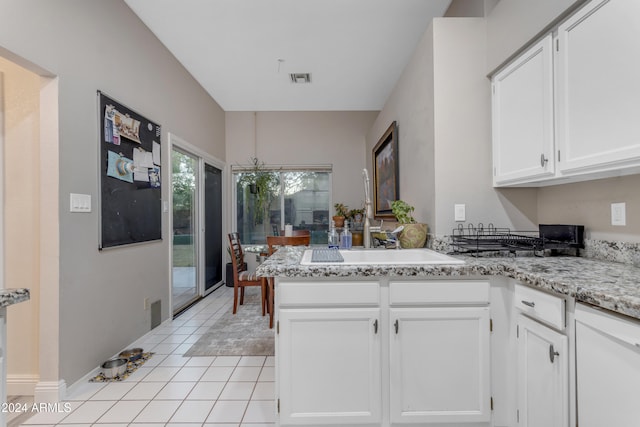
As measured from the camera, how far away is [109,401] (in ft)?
6.03

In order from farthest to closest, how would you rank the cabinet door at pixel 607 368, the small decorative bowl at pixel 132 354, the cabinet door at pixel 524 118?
the small decorative bowl at pixel 132 354 < the cabinet door at pixel 524 118 < the cabinet door at pixel 607 368

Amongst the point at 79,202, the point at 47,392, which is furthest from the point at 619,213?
the point at 47,392

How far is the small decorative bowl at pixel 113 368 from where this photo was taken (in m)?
2.06

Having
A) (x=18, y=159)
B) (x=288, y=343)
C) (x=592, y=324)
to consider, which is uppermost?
(x=18, y=159)

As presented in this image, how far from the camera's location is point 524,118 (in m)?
1.67

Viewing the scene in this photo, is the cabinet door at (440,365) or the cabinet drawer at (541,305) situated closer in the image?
the cabinet drawer at (541,305)

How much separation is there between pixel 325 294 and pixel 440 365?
64cm

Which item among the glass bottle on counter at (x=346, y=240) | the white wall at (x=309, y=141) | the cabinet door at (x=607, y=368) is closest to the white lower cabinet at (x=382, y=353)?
the cabinet door at (x=607, y=368)

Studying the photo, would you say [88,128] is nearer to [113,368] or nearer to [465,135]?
[113,368]

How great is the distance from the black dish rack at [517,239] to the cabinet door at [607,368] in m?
0.68

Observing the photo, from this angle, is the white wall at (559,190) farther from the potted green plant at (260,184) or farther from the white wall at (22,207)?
the potted green plant at (260,184)

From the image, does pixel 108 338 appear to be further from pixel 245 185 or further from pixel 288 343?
pixel 245 185

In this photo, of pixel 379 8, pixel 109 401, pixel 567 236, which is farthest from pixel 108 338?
pixel 379 8

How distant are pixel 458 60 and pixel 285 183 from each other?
11.6 ft
